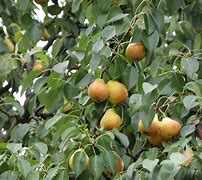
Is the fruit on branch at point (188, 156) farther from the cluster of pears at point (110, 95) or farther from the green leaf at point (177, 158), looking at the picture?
the cluster of pears at point (110, 95)

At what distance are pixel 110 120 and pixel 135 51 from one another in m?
0.18

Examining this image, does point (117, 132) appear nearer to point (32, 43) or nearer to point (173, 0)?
point (173, 0)

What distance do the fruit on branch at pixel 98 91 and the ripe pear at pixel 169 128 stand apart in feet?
0.54

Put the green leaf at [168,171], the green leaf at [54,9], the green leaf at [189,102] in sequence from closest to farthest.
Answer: the green leaf at [168,171]
the green leaf at [189,102]
the green leaf at [54,9]

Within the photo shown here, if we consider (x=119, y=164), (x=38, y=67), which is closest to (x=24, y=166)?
(x=119, y=164)

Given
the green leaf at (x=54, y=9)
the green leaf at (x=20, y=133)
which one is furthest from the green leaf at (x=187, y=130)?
the green leaf at (x=54, y=9)

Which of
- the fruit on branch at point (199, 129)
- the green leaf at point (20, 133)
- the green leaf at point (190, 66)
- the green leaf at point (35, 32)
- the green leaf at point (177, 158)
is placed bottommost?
the green leaf at point (20, 133)

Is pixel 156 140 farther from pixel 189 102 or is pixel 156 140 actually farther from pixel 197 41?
pixel 197 41

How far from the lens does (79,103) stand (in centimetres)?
184

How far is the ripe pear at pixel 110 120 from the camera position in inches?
68.8

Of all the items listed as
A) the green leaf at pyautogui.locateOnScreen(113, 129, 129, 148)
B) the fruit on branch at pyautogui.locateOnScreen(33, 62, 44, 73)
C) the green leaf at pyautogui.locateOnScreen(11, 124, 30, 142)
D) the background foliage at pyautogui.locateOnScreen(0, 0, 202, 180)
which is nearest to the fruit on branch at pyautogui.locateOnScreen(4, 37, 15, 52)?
the fruit on branch at pyautogui.locateOnScreen(33, 62, 44, 73)

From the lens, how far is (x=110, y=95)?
1741 mm

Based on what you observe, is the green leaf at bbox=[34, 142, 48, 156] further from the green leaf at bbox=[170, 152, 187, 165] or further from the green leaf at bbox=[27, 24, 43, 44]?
the green leaf at bbox=[27, 24, 43, 44]

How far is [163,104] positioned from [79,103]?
242 mm
